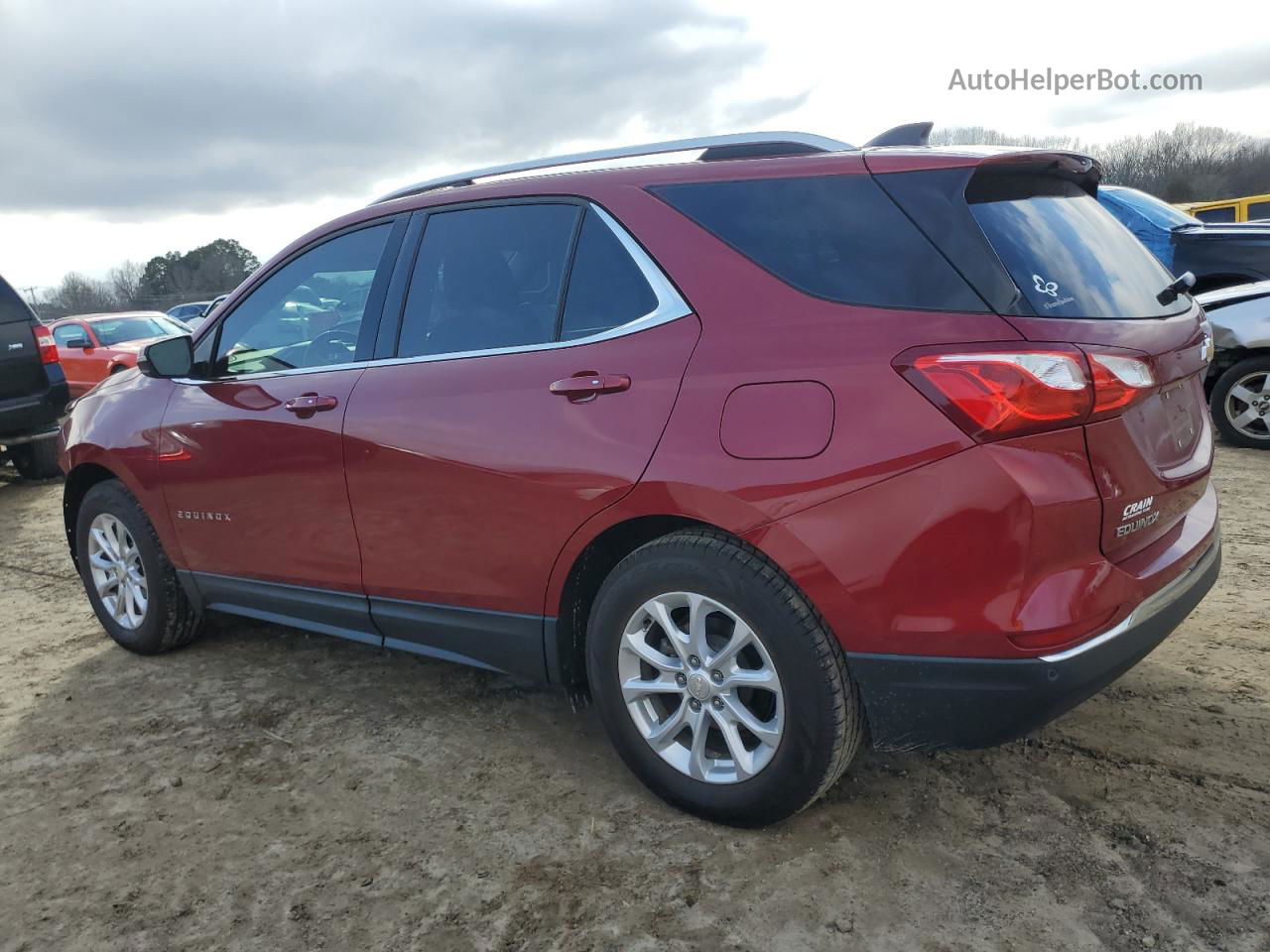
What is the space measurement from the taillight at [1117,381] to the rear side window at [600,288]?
3.64ft

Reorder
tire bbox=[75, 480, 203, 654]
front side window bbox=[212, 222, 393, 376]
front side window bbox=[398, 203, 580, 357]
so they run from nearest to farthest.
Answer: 1. front side window bbox=[398, 203, 580, 357]
2. front side window bbox=[212, 222, 393, 376]
3. tire bbox=[75, 480, 203, 654]

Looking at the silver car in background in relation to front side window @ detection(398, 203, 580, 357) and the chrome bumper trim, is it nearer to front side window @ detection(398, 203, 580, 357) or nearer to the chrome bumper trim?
the chrome bumper trim

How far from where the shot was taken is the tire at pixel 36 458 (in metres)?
9.22

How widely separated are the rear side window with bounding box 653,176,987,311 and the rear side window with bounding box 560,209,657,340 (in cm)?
23

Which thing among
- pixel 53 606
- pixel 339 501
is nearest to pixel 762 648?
pixel 339 501

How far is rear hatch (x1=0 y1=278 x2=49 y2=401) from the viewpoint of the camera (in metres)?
8.05

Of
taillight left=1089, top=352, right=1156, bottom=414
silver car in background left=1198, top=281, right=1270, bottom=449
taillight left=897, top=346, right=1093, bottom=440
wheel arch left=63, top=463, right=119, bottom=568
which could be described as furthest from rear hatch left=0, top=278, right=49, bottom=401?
silver car in background left=1198, top=281, right=1270, bottom=449

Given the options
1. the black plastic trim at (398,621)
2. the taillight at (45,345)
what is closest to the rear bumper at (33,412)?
the taillight at (45,345)

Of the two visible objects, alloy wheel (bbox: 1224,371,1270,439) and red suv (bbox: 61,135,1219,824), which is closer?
red suv (bbox: 61,135,1219,824)

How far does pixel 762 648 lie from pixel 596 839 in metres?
0.73

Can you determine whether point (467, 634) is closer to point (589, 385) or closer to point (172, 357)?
point (589, 385)

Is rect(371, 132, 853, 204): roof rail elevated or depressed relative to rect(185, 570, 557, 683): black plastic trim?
elevated

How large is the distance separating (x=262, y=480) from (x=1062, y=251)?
9.00 feet

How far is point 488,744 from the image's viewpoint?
3.34 m
